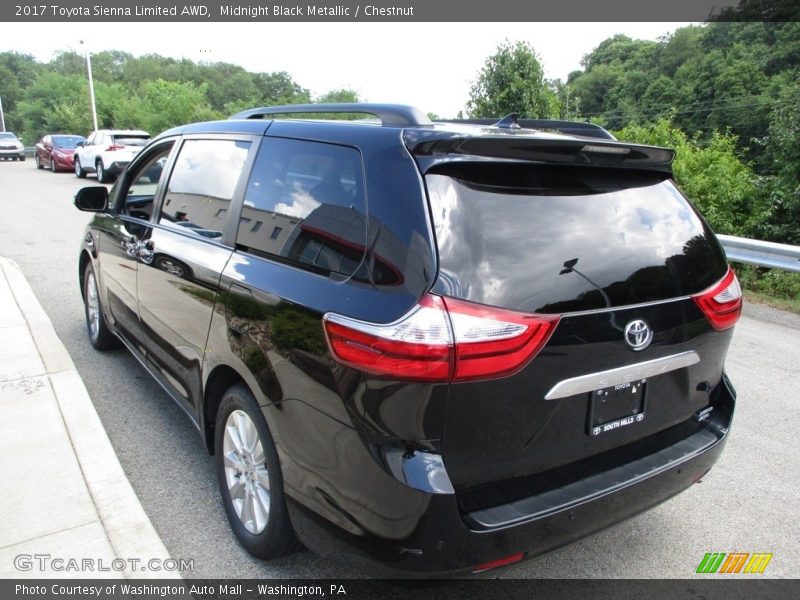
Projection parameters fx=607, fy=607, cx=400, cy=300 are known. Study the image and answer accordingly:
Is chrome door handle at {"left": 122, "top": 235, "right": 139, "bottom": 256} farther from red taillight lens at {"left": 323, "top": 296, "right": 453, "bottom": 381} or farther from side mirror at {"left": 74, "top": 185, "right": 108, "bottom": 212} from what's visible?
red taillight lens at {"left": 323, "top": 296, "right": 453, "bottom": 381}

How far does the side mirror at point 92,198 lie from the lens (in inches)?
180

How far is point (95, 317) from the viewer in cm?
511

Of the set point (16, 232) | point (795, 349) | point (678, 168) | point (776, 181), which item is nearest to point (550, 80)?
point (678, 168)

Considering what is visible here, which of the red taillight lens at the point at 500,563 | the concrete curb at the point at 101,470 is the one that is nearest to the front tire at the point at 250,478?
the concrete curb at the point at 101,470

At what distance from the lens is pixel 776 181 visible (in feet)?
36.2

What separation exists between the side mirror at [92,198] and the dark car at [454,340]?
233cm

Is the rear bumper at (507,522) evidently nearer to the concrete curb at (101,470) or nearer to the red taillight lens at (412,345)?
the red taillight lens at (412,345)

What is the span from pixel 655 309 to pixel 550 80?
46.0ft

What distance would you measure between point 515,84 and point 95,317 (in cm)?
1148

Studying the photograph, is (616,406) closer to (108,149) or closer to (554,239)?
(554,239)

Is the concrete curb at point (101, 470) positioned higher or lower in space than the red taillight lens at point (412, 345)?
lower

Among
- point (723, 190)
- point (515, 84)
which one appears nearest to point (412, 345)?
point (723, 190)

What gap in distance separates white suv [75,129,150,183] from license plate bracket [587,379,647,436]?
66.0 feet

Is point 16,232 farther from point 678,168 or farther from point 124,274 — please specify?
point 678,168
